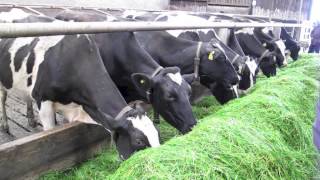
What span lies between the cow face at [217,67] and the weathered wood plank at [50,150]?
191 cm

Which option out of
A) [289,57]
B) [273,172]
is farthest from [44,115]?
[289,57]

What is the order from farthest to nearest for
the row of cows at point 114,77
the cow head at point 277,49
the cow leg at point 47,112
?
1. the cow head at point 277,49
2. the cow leg at point 47,112
3. the row of cows at point 114,77

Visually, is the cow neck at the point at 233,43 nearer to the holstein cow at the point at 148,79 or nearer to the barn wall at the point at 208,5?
the holstein cow at the point at 148,79

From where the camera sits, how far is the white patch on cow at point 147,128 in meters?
3.10

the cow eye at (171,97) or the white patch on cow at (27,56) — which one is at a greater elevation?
the white patch on cow at (27,56)

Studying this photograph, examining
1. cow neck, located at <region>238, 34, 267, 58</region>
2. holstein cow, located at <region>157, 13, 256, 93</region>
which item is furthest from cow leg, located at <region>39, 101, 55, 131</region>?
cow neck, located at <region>238, 34, 267, 58</region>

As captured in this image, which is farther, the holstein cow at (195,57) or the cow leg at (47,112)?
the holstein cow at (195,57)

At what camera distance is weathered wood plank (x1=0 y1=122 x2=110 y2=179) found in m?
2.86

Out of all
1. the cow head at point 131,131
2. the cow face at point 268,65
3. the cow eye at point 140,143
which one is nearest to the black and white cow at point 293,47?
the cow face at point 268,65

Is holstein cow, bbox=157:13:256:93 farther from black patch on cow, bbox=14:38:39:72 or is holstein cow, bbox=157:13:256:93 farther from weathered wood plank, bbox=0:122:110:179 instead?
→ weathered wood plank, bbox=0:122:110:179

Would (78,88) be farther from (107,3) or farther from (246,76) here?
(107,3)

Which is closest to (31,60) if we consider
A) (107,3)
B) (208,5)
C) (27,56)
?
(27,56)

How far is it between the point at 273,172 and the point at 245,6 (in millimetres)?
13138

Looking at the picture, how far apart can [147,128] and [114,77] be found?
1516 mm
